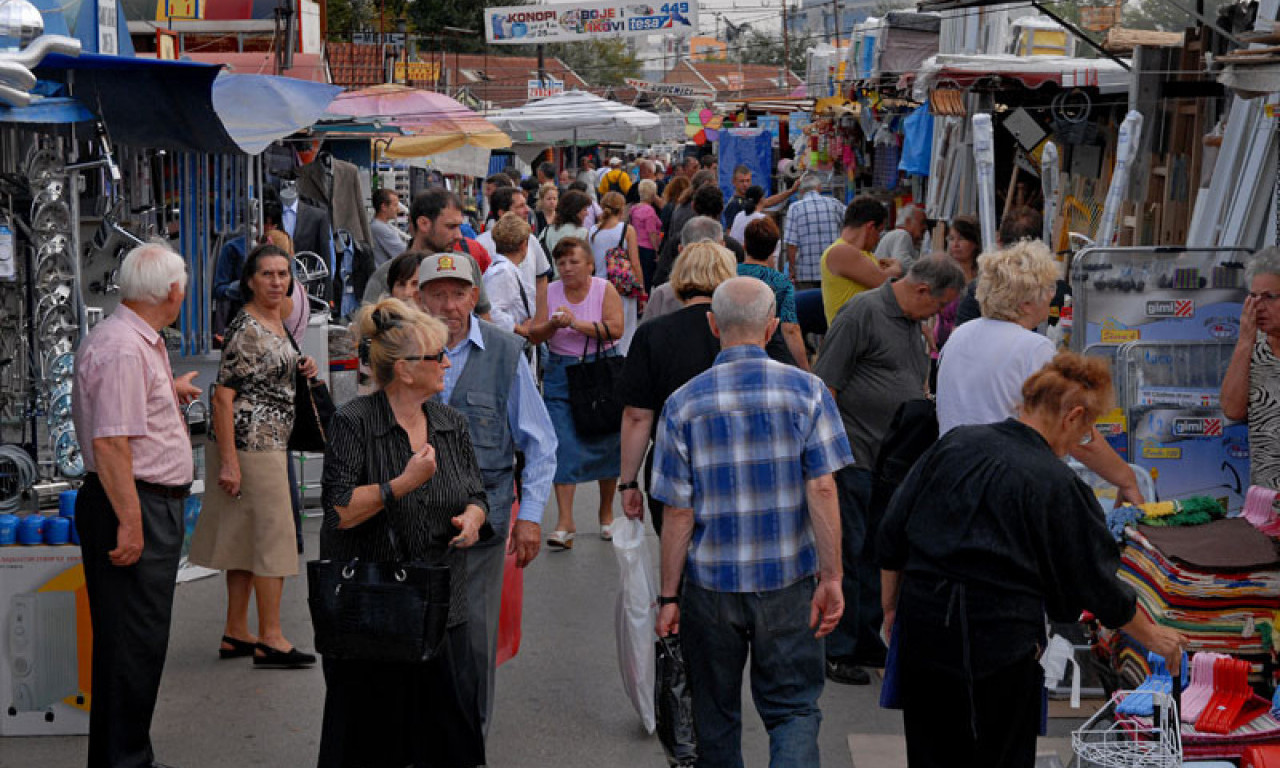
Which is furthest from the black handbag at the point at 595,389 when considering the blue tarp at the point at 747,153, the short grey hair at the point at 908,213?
the blue tarp at the point at 747,153

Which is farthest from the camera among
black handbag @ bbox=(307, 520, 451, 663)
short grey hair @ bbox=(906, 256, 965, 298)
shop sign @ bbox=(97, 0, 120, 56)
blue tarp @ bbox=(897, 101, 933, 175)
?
blue tarp @ bbox=(897, 101, 933, 175)

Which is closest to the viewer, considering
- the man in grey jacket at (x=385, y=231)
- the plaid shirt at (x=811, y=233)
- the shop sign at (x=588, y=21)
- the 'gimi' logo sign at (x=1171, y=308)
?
the 'gimi' logo sign at (x=1171, y=308)

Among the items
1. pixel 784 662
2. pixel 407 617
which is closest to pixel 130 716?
pixel 407 617

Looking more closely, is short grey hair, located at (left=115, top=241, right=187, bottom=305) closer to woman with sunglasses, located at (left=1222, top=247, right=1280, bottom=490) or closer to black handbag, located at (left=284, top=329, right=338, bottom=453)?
black handbag, located at (left=284, top=329, right=338, bottom=453)

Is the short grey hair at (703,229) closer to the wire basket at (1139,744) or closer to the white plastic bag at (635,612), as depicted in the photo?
the white plastic bag at (635,612)

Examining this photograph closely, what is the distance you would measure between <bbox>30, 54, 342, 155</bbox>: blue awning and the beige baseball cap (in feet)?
7.59

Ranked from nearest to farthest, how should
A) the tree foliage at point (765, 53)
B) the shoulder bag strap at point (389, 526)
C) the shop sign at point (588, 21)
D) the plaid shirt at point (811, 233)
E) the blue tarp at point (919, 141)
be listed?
the shoulder bag strap at point (389, 526), the plaid shirt at point (811, 233), the blue tarp at point (919, 141), the shop sign at point (588, 21), the tree foliage at point (765, 53)

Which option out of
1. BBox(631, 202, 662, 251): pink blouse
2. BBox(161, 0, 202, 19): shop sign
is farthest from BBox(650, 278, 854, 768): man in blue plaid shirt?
BBox(161, 0, 202, 19): shop sign

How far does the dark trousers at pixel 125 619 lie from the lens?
521 cm

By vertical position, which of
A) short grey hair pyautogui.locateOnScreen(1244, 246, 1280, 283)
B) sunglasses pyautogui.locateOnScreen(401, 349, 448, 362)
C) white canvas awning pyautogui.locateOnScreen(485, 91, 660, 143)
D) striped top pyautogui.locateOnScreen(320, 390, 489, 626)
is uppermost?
white canvas awning pyautogui.locateOnScreen(485, 91, 660, 143)

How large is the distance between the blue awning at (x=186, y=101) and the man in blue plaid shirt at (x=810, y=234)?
5.69 metres

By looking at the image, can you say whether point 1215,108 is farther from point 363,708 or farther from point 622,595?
point 363,708

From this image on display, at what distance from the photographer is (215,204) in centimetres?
930

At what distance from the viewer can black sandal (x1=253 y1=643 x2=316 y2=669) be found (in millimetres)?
6895
